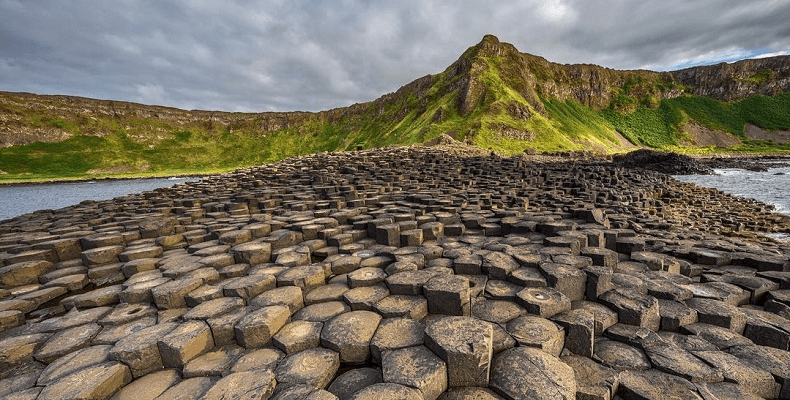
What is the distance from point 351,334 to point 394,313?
52 centimetres

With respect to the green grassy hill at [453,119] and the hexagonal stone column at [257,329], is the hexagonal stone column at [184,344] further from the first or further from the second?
the green grassy hill at [453,119]

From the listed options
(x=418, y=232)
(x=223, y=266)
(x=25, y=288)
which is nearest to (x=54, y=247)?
(x=25, y=288)

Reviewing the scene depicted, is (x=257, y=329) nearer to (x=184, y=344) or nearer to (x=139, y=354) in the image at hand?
(x=184, y=344)

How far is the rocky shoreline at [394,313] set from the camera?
2.47m

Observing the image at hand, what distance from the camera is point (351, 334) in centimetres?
293

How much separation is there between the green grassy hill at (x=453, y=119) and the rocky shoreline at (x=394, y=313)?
40465mm

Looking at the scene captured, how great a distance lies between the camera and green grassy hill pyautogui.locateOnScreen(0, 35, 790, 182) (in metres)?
54.3

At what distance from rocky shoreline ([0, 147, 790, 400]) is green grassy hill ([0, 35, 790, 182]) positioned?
133ft

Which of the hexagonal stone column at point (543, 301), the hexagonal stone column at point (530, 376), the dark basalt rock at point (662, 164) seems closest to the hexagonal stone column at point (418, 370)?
the hexagonal stone column at point (530, 376)

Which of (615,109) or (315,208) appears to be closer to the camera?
(315,208)

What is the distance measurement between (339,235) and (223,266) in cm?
199

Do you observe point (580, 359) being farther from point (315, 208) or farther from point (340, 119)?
point (340, 119)

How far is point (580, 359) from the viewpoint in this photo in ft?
9.36

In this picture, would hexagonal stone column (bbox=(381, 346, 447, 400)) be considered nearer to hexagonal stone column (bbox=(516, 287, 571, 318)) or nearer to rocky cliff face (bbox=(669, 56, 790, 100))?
hexagonal stone column (bbox=(516, 287, 571, 318))
